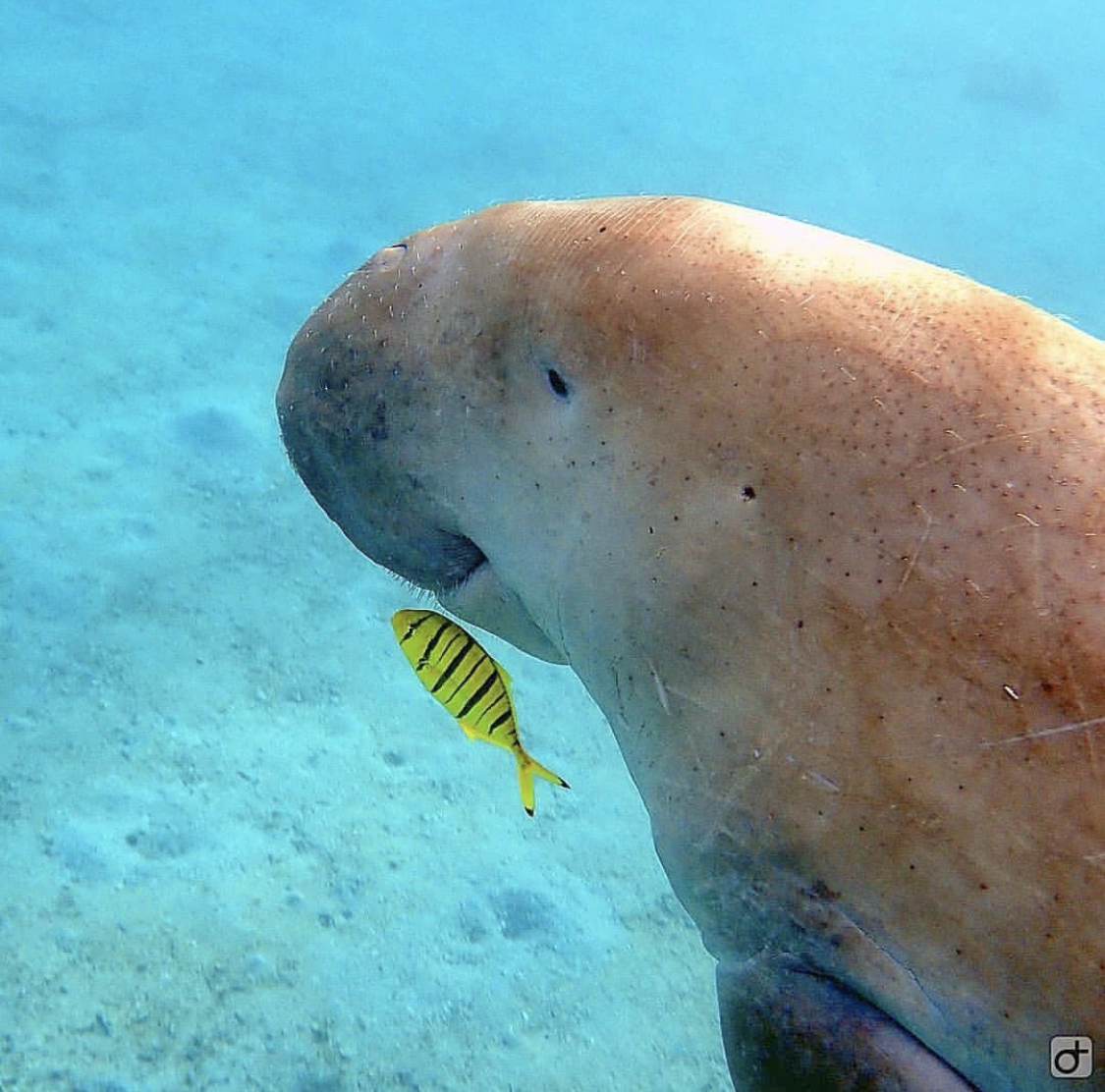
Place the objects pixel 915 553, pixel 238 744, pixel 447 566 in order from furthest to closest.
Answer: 1. pixel 238 744
2. pixel 447 566
3. pixel 915 553

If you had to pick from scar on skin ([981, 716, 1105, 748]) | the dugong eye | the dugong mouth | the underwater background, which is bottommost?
the underwater background

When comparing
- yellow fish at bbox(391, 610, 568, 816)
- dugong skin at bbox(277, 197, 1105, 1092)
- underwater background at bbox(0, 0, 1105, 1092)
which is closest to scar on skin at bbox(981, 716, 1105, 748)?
→ dugong skin at bbox(277, 197, 1105, 1092)

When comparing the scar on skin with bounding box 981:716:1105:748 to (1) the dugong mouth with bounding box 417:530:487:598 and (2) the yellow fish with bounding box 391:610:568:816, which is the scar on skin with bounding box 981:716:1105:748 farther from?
(2) the yellow fish with bounding box 391:610:568:816

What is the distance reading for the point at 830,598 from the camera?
134cm

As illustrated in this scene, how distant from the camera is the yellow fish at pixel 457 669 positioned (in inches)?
113

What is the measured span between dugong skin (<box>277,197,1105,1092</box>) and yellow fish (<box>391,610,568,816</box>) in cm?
115

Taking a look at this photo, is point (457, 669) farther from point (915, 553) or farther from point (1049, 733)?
point (1049, 733)
